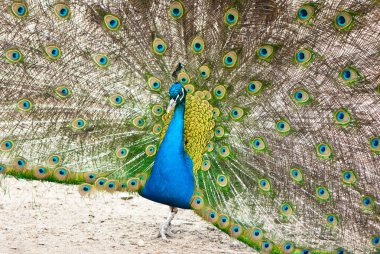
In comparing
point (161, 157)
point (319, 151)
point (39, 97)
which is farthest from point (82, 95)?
point (319, 151)

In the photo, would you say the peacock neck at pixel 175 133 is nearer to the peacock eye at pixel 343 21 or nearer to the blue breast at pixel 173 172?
the blue breast at pixel 173 172

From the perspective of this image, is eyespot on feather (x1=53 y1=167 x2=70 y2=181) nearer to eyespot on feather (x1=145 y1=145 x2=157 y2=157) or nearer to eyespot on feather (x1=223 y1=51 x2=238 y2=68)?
eyespot on feather (x1=145 y1=145 x2=157 y2=157)

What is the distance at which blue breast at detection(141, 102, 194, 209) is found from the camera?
3.72 m

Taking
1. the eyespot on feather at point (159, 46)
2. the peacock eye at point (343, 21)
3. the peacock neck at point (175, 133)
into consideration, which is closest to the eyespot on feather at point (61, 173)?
the peacock neck at point (175, 133)

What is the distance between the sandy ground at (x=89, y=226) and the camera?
418 centimetres

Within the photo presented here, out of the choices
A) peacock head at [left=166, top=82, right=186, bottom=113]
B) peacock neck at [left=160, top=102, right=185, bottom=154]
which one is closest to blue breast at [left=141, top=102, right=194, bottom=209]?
peacock neck at [left=160, top=102, right=185, bottom=154]

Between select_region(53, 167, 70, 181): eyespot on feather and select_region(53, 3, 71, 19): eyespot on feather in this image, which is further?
select_region(53, 167, 70, 181): eyespot on feather

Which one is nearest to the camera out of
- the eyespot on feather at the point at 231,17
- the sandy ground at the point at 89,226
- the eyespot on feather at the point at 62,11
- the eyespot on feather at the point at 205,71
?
the eyespot on feather at the point at 231,17

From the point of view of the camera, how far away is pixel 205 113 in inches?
147

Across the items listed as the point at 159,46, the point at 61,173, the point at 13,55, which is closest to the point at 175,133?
the point at 159,46

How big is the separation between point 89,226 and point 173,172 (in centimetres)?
119

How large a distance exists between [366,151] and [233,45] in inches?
39.2

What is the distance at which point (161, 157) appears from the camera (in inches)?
148

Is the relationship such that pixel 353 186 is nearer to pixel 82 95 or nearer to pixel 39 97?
pixel 82 95
